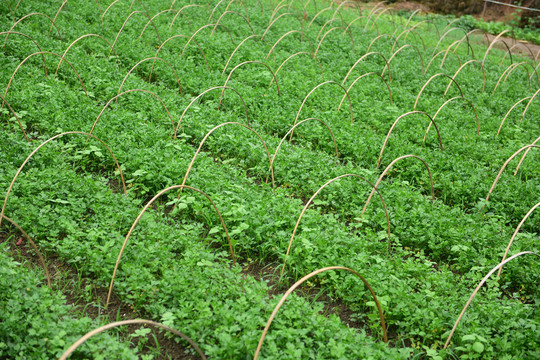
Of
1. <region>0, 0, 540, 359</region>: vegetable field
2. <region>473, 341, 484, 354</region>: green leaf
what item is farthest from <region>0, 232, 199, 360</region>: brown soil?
<region>473, 341, 484, 354</region>: green leaf

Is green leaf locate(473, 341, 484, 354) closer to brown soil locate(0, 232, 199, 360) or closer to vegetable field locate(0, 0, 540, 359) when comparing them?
vegetable field locate(0, 0, 540, 359)

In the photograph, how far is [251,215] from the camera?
4.86 m

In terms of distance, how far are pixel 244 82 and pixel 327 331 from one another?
234 inches

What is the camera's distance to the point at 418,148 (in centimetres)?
668

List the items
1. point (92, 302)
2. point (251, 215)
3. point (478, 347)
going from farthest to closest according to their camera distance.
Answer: point (251, 215) → point (92, 302) → point (478, 347)

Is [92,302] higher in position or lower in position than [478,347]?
lower

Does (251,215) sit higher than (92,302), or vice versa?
(251,215)

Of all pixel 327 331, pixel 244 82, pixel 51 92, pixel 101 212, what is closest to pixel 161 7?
pixel 244 82

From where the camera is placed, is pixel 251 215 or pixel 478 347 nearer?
pixel 478 347

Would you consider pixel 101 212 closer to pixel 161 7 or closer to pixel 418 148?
pixel 418 148

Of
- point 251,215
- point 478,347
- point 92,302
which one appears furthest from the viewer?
point 251,215

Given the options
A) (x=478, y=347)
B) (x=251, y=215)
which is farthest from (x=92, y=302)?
(x=478, y=347)

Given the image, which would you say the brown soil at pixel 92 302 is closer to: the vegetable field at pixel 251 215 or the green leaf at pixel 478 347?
the vegetable field at pixel 251 215

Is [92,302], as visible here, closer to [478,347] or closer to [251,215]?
[251,215]
